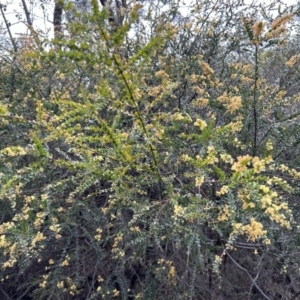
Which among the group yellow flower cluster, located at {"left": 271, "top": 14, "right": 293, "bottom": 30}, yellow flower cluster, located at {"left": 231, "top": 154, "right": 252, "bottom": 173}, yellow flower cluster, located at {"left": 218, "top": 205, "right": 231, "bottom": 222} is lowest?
yellow flower cluster, located at {"left": 218, "top": 205, "right": 231, "bottom": 222}

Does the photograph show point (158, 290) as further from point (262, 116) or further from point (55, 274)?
point (262, 116)

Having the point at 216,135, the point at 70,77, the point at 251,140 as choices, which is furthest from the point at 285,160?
the point at 70,77

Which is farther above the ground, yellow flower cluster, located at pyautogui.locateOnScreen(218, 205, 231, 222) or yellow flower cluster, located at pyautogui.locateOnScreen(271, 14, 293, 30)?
yellow flower cluster, located at pyautogui.locateOnScreen(271, 14, 293, 30)

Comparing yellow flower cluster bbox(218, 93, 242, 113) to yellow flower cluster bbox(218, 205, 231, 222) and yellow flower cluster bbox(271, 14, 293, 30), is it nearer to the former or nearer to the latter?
yellow flower cluster bbox(271, 14, 293, 30)

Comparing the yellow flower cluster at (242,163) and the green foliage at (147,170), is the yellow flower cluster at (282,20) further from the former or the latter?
the yellow flower cluster at (242,163)

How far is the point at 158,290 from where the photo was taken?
8.89ft

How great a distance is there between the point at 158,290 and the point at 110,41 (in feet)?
6.11

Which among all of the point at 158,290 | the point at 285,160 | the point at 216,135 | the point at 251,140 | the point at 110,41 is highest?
the point at 110,41

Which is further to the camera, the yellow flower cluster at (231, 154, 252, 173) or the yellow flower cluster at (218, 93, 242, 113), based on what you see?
the yellow flower cluster at (218, 93, 242, 113)

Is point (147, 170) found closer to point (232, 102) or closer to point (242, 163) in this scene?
point (242, 163)

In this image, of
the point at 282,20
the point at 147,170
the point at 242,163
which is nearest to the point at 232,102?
the point at 282,20

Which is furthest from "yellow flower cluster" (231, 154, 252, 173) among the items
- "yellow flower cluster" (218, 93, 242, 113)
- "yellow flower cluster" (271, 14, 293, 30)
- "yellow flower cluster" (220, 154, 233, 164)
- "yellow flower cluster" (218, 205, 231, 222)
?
"yellow flower cluster" (218, 93, 242, 113)

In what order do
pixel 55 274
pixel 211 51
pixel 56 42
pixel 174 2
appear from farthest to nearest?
pixel 174 2, pixel 211 51, pixel 55 274, pixel 56 42

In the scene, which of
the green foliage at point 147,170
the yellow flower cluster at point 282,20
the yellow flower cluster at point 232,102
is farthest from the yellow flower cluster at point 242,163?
the yellow flower cluster at point 232,102
